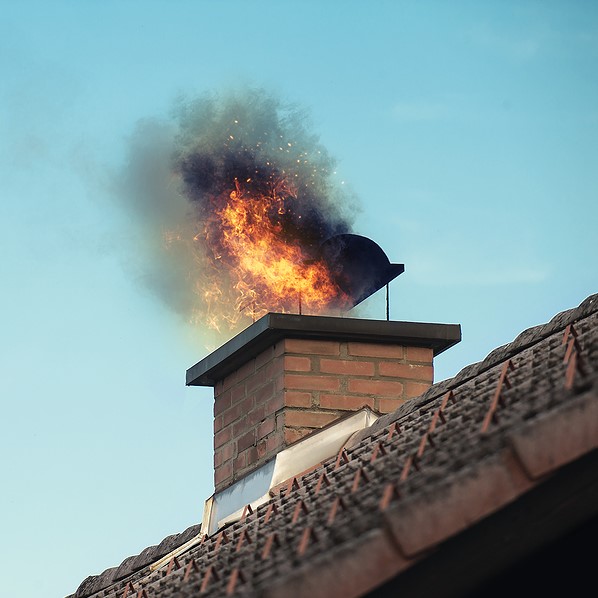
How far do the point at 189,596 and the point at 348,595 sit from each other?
4.90 ft

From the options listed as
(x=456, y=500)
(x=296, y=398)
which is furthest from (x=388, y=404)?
(x=456, y=500)

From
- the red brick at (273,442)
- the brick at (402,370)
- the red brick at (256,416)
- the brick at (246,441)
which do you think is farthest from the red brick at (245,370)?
the brick at (402,370)

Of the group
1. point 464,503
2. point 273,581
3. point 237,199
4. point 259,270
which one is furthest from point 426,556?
point 237,199

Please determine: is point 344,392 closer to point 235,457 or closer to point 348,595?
point 235,457

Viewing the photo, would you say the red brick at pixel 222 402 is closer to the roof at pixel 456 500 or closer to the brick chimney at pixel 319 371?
the brick chimney at pixel 319 371

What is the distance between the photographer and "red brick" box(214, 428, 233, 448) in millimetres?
8648

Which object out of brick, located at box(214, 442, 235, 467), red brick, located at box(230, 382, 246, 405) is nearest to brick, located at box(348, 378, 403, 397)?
red brick, located at box(230, 382, 246, 405)

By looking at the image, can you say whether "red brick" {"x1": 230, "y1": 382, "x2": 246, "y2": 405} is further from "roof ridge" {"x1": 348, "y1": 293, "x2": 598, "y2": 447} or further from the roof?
the roof

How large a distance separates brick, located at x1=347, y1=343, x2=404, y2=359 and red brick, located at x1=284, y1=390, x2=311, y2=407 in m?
0.41

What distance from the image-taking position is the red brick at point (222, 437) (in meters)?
8.65

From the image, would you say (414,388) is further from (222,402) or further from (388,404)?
(222,402)

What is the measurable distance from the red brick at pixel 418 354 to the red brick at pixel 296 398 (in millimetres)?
706

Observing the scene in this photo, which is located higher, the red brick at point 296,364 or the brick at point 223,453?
the red brick at point 296,364

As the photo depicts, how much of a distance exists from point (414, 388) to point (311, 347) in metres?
0.69
